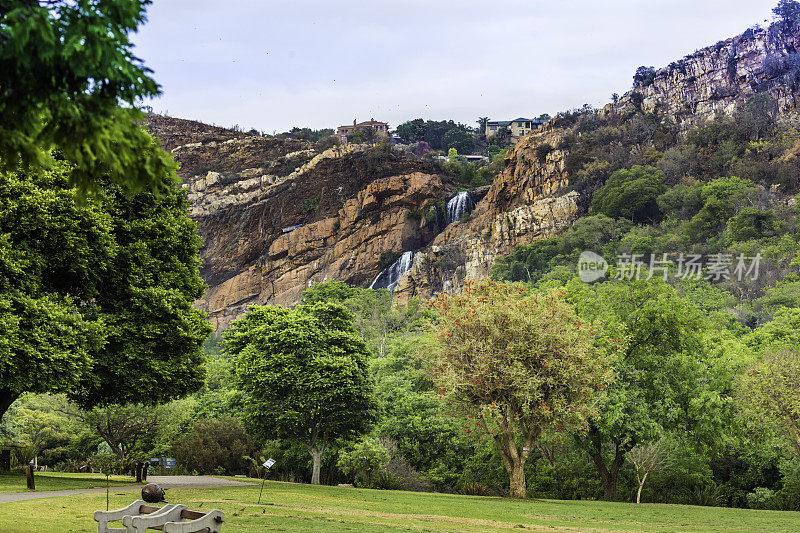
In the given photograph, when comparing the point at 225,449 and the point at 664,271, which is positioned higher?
the point at 664,271

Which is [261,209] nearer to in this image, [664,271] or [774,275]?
[664,271]

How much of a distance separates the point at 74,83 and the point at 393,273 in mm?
118078

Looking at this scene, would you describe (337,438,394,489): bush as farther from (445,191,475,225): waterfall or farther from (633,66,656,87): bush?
(633,66,656,87): bush

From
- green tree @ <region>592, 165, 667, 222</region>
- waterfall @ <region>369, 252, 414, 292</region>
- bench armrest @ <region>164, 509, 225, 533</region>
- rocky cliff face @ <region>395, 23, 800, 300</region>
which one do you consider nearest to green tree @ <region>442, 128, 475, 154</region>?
rocky cliff face @ <region>395, 23, 800, 300</region>

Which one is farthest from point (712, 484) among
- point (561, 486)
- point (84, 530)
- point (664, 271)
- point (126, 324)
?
point (664, 271)

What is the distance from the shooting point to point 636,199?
10744cm

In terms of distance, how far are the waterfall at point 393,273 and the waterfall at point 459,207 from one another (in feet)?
36.5

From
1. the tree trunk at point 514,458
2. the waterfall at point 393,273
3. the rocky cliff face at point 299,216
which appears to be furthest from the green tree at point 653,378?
the rocky cliff face at point 299,216

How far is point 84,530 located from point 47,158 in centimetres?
852

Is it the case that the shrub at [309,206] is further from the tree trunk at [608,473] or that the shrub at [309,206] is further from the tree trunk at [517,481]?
the tree trunk at [517,481]

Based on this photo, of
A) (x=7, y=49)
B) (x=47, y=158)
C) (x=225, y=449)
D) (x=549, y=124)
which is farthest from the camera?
(x=549, y=124)

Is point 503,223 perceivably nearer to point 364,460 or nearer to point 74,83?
point 364,460

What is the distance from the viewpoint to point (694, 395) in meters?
35.2

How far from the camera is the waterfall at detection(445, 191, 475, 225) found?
130125 millimetres
